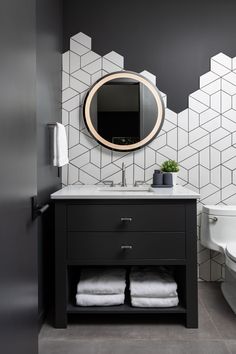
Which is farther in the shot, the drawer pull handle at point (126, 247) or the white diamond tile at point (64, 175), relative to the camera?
the white diamond tile at point (64, 175)

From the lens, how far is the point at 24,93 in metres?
1.26

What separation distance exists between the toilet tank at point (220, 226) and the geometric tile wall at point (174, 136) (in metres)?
0.26

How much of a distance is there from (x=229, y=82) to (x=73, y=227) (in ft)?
5.80

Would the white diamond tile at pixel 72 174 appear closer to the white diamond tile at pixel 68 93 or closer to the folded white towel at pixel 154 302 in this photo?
the white diamond tile at pixel 68 93

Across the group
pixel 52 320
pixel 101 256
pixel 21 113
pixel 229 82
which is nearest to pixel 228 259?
pixel 101 256

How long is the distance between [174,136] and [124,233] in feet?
3.58

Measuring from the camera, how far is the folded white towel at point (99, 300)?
7.20 ft

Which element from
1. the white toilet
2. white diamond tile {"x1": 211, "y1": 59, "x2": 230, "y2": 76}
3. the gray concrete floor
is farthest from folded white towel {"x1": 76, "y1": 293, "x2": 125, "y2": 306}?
white diamond tile {"x1": 211, "y1": 59, "x2": 230, "y2": 76}

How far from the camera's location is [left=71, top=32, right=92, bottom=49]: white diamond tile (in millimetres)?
2863

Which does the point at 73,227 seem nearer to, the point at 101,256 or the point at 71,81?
the point at 101,256

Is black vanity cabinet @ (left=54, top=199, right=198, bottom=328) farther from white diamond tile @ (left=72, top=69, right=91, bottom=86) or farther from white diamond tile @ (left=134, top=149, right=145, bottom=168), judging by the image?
white diamond tile @ (left=72, top=69, right=91, bottom=86)

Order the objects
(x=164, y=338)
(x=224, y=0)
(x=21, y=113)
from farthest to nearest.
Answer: (x=224, y=0), (x=164, y=338), (x=21, y=113)

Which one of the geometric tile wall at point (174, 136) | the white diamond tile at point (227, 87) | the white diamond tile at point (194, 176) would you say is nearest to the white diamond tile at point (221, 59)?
the geometric tile wall at point (174, 136)

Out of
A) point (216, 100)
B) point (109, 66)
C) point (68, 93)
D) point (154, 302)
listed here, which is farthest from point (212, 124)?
point (154, 302)
